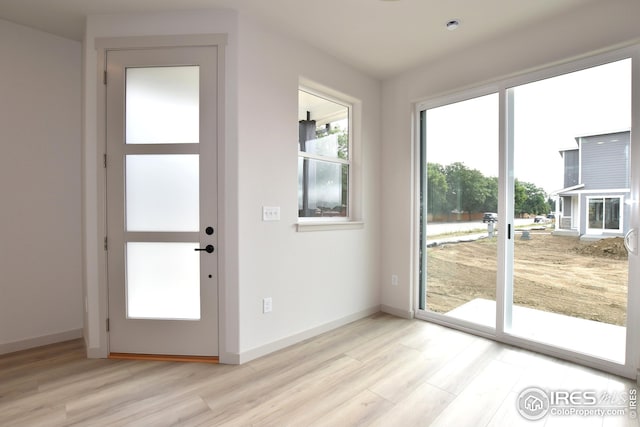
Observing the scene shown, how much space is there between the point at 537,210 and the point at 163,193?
329 cm

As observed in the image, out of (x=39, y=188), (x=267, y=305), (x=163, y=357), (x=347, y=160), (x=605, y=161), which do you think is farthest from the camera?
(x=347, y=160)

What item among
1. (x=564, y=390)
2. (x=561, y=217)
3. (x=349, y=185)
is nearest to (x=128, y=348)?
(x=349, y=185)

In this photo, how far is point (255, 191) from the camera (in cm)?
257

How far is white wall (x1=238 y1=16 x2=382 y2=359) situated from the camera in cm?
251

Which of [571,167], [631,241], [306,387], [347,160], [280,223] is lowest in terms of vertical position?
[306,387]

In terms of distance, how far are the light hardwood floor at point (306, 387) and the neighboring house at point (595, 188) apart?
3.69 feet

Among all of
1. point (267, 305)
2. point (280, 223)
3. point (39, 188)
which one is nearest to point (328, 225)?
point (280, 223)

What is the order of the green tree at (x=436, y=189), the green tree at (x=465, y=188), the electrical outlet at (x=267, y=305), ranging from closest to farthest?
1. the electrical outlet at (x=267, y=305)
2. the green tree at (x=465, y=188)
3. the green tree at (x=436, y=189)

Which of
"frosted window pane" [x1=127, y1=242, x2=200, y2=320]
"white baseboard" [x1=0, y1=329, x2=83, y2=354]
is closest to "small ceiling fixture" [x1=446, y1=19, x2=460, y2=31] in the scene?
"frosted window pane" [x1=127, y1=242, x2=200, y2=320]

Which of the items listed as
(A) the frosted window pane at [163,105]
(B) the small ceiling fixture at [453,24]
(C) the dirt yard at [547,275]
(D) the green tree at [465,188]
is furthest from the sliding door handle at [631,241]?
A: (A) the frosted window pane at [163,105]

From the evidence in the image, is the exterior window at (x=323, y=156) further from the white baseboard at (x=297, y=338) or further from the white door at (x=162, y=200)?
the white baseboard at (x=297, y=338)

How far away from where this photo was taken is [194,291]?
8.19 ft

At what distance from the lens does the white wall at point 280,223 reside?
2508mm

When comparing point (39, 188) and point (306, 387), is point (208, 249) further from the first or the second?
point (39, 188)
